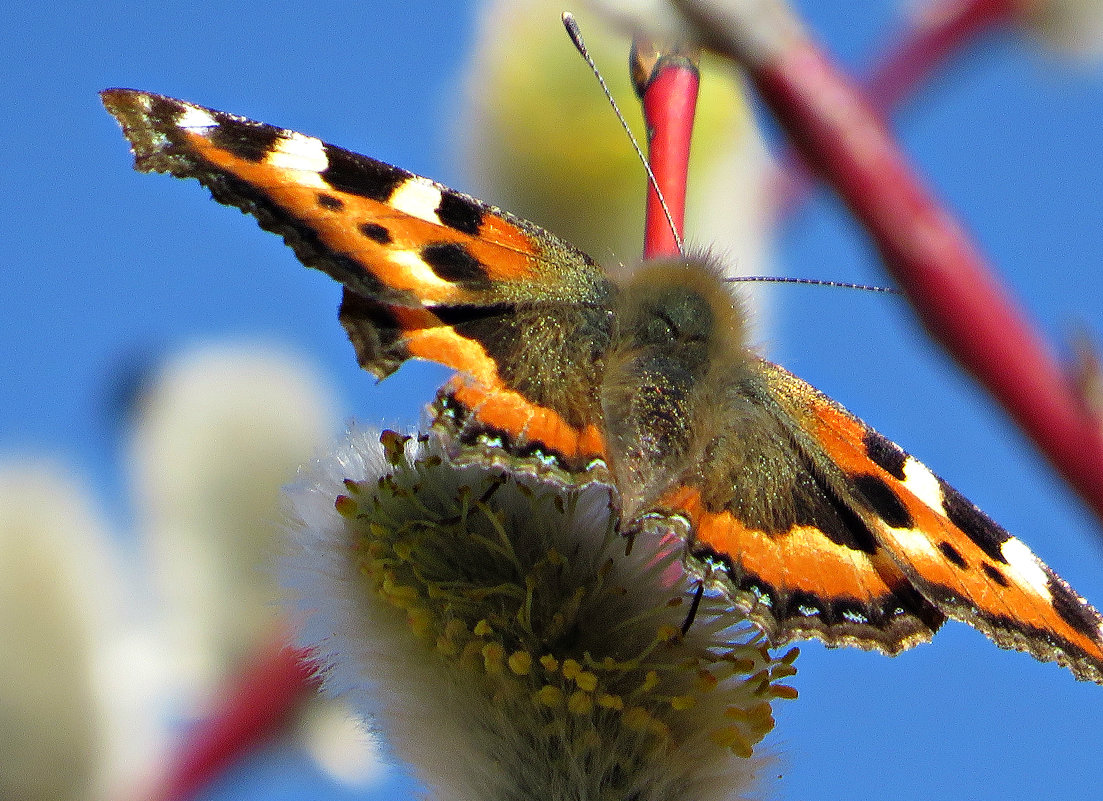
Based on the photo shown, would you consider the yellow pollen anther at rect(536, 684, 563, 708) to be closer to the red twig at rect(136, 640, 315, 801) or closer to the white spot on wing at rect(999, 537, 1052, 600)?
the white spot on wing at rect(999, 537, 1052, 600)

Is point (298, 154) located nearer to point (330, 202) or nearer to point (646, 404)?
point (330, 202)

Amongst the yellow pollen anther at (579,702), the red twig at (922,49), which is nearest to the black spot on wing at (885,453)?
the yellow pollen anther at (579,702)

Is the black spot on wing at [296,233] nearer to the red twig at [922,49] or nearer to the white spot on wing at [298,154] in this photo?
the white spot on wing at [298,154]

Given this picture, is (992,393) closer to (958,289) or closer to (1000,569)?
(958,289)

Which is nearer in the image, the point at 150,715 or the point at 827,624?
the point at 827,624

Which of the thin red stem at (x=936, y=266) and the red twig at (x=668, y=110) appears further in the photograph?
the red twig at (x=668, y=110)

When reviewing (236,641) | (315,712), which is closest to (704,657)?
(315,712)
